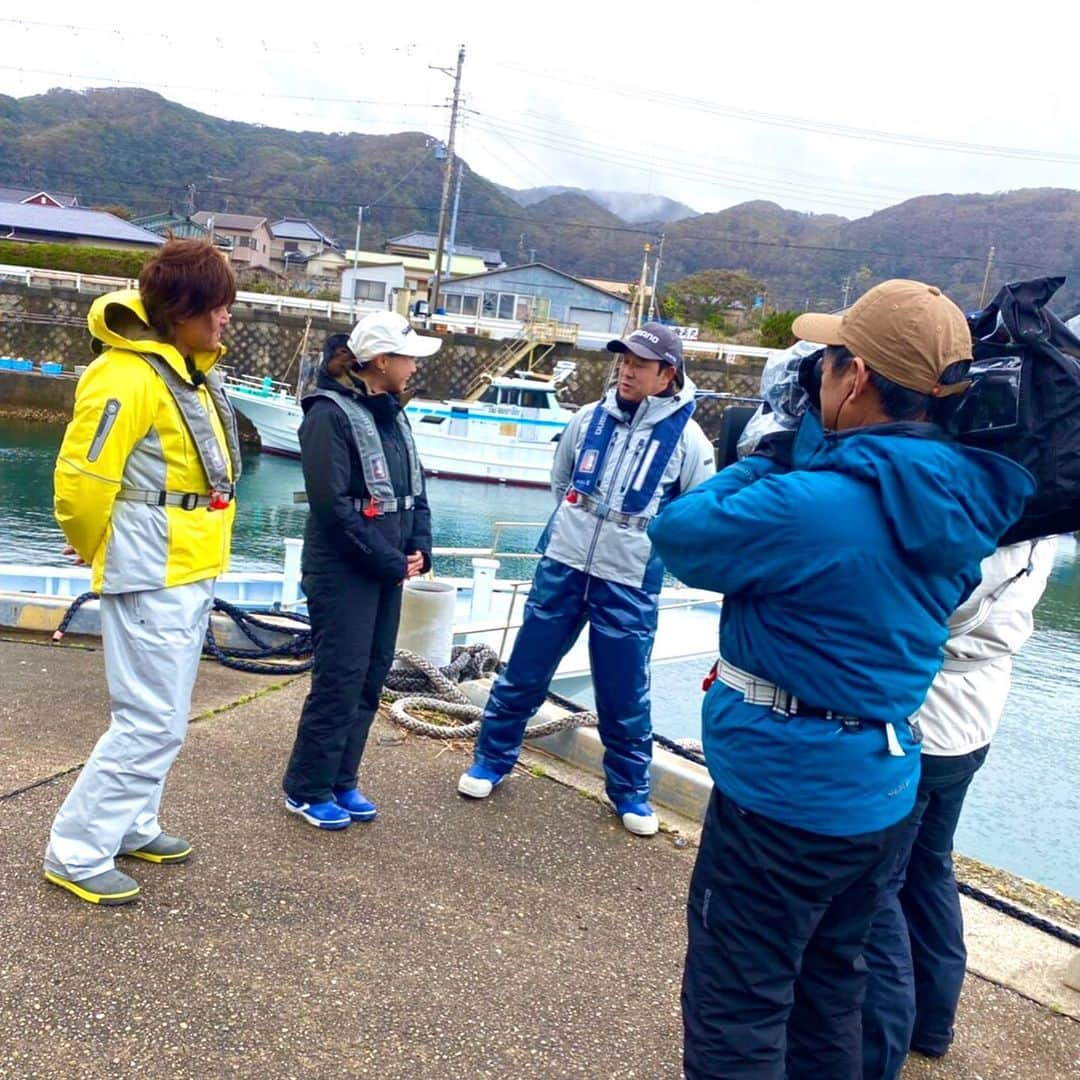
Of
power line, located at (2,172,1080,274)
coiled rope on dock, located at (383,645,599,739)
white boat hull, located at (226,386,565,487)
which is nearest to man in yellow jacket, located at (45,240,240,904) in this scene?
coiled rope on dock, located at (383,645,599,739)

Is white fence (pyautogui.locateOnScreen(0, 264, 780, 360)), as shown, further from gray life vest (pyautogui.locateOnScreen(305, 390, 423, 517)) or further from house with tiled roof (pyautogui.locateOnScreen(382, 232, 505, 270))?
house with tiled roof (pyautogui.locateOnScreen(382, 232, 505, 270))

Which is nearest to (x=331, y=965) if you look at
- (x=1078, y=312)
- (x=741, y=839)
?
(x=741, y=839)

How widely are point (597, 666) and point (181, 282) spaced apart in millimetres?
1852

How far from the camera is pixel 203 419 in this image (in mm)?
2611

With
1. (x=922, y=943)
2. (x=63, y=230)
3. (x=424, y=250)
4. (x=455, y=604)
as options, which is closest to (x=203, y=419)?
(x=922, y=943)

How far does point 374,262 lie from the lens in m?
54.2

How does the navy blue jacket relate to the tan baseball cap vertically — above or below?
below

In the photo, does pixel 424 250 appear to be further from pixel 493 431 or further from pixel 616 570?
pixel 616 570

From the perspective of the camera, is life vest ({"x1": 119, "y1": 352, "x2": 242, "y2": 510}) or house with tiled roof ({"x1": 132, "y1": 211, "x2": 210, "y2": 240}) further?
house with tiled roof ({"x1": 132, "y1": 211, "x2": 210, "y2": 240})

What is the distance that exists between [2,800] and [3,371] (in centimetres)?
A: 2744

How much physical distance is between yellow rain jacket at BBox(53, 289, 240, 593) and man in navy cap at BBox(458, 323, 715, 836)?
1302 millimetres

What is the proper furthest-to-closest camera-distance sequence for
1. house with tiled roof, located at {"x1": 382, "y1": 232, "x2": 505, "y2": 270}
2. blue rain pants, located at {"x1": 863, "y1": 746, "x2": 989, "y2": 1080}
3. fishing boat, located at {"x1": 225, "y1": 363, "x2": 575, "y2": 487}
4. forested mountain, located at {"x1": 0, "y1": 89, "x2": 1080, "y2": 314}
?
forested mountain, located at {"x1": 0, "y1": 89, "x2": 1080, "y2": 314} → house with tiled roof, located at {"x1": 382, "y1": 232, "x2": 505, "y2": 270} → fishing boat, located at {"x1": 225, "y1": 363, "x2": 575, "y2": 487} → blue rain pants, located at {"x1": 863, "y1": 746, "x2": 989, "y2": 1080}

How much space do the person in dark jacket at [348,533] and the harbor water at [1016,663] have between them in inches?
193

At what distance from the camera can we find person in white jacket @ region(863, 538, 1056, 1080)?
2.11 metres
